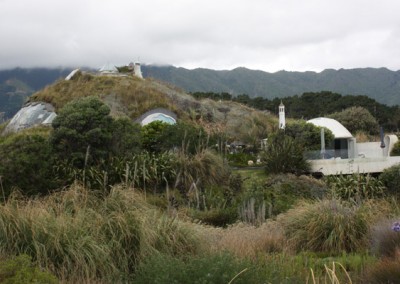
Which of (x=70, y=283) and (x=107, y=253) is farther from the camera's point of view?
(x=107, y=253)

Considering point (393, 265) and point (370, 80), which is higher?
point (370, 80)

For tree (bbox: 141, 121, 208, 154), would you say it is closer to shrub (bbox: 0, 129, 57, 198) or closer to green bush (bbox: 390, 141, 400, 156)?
shrub (bbox: 0, 129, 57, 198)

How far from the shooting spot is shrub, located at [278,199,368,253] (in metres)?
9.65

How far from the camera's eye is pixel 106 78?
40062 mm

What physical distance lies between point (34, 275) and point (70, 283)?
2.93 ft

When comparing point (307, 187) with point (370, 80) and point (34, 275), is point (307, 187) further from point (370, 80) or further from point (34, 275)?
point (370, 80)

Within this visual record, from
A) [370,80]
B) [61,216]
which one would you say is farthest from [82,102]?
[370,80]

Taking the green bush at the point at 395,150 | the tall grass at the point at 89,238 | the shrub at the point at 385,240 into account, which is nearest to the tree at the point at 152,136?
the green bush at the point at 395,150

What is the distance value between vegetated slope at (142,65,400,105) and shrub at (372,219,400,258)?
14167 cm

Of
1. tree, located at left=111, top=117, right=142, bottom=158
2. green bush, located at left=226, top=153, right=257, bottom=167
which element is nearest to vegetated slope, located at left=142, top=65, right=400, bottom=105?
green bush, located at left=226, top=153, right=257, bottom=167

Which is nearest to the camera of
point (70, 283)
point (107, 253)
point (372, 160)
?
point (70, 283)

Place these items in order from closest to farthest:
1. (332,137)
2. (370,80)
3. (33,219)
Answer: (33,219)
(332,137)
(370,80)

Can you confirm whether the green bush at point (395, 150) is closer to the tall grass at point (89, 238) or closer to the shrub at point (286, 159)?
the shrub at point (286, 159)

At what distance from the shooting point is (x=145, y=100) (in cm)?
3681
